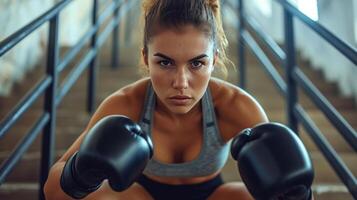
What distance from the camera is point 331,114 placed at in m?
1.19

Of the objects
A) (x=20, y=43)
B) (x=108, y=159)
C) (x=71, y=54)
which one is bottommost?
(x=20, y=43)

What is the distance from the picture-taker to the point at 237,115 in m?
1.14

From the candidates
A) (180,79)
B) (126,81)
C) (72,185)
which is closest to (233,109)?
(180,79)

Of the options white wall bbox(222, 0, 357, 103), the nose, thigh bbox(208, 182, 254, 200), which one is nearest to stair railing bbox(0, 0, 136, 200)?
the nose

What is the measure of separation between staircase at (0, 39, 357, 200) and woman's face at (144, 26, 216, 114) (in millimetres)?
759

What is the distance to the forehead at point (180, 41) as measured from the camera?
97cm

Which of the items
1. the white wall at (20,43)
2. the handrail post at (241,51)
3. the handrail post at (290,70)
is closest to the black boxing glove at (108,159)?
the handrail post at (290,70)

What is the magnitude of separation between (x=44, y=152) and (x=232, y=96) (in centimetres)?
63

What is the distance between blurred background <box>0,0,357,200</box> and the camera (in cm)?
124

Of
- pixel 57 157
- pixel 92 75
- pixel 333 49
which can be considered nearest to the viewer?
pixel 57 157

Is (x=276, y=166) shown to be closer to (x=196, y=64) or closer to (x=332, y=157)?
(x=196, y=64)

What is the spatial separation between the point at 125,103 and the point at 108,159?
1.16 ft

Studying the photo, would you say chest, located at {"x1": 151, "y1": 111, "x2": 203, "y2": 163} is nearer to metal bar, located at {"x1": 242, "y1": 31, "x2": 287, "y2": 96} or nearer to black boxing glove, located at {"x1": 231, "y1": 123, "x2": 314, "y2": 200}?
black boxing glove, located at {"x1": 231, "y1": 123, "x2": 314, "y2": 200}

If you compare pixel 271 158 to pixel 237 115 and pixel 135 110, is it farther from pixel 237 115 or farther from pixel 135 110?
pixel 135 110
